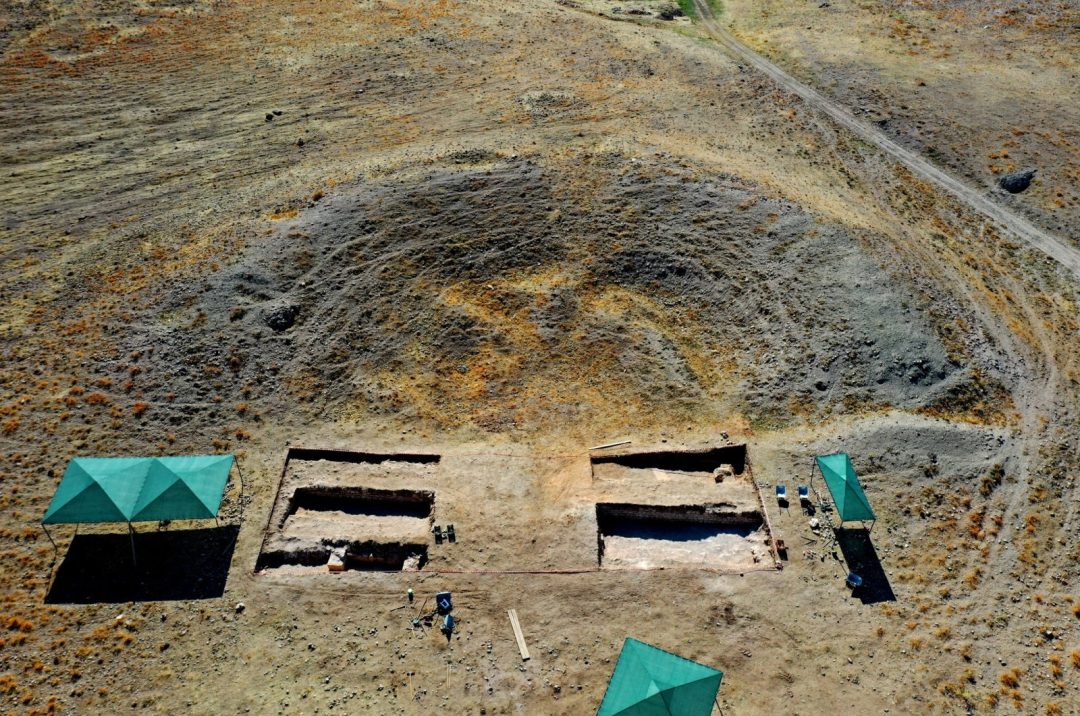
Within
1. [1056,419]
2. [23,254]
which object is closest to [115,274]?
[23,254]

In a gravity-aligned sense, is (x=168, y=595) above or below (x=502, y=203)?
below

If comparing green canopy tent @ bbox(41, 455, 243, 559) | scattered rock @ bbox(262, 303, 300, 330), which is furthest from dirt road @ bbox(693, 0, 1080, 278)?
green canopy tent @ bbox(41, 455, 243, 559)

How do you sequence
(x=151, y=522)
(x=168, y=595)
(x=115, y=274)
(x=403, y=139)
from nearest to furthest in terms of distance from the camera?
(x=168, y=595) < (x=151, y=522) < (x=115, y=274) < (x=403, y=139)

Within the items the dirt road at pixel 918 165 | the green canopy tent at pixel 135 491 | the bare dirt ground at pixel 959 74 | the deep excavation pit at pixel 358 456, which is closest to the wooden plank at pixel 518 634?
the deep excavation pit at pixel 358 456

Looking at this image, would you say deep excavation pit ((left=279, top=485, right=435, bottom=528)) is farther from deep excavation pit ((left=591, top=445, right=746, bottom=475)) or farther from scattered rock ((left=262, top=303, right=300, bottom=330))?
scattered rock ((left=262, top=303, right=300, bottom=330))

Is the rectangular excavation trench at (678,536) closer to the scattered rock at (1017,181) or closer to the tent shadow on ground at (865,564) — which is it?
the tent shadow on ground at (865,564)

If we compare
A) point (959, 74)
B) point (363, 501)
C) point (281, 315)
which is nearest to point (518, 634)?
point (363, 501)

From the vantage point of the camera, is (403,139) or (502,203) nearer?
(502,203)

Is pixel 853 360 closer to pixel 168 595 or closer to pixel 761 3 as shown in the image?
pixel 168 595
